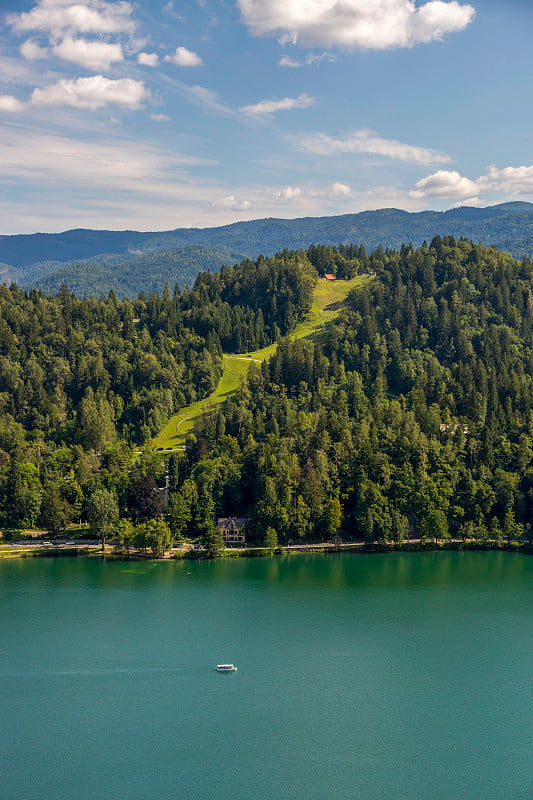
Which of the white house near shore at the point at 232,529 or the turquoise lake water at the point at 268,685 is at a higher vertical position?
the white house near shore at the point at 232,529

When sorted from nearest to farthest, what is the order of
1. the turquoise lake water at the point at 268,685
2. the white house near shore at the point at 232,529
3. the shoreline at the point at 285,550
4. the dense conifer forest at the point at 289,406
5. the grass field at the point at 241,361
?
the turquoise lake water at the point at 268,685 → the shoreline at the point at 285,550 → the white house near shore at the point at 232,529 → the dense conifer forest at the point at 289,406 → the grass field at the point at 241,361

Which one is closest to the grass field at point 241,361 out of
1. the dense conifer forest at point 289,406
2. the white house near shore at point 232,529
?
the dense conifer forest at point 289,406

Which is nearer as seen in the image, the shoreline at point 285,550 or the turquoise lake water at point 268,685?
the turquoise lake water at point 268,685

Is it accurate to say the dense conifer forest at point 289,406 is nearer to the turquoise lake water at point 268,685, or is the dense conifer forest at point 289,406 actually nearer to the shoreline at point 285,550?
the shoreline at point 285,550

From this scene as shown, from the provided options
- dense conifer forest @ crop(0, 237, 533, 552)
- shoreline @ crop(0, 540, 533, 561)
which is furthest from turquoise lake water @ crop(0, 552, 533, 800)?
dense conifer forest @ crop(0, 237, 533, 552)

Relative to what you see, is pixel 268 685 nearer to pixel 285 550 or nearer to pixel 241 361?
pixel 285 550

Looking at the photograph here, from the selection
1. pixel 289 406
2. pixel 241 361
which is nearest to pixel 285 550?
pixel 289 406

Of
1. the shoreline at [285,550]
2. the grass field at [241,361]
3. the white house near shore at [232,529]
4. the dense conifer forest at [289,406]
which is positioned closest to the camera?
the shoreline at [285,550]
